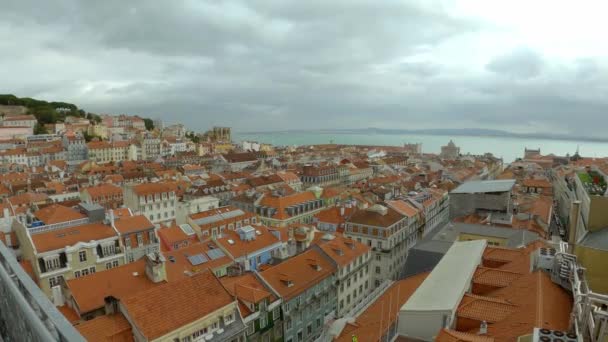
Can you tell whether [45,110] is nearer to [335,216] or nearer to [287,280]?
[335,216]

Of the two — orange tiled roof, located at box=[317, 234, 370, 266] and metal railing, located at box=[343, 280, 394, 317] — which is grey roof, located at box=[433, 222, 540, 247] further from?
metal railing, located at box=[343, 280, 394, 317]

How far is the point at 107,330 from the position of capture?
51.1 ft

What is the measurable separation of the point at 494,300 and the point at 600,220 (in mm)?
7491

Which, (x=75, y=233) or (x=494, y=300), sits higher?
(x=494, y=300)

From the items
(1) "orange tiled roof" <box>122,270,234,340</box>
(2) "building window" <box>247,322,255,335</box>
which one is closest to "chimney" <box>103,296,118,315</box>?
(1) "orange tiled roof" <box>122,270,234,340</box>

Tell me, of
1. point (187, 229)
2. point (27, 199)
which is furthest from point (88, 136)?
point (187, 229)

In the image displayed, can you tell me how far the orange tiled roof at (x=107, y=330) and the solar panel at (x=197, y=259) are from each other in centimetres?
920

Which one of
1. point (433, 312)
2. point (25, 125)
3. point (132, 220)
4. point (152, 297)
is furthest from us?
point (25, 125)

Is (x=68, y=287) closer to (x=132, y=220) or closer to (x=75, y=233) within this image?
(x=75, y=233)

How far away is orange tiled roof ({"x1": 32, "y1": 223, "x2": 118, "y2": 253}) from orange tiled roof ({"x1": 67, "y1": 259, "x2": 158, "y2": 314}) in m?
6.64

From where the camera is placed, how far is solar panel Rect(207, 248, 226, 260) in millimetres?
26891

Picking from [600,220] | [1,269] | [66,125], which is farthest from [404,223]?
[66,125]

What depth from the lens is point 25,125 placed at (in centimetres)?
12450

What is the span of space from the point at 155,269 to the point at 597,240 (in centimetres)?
2187
